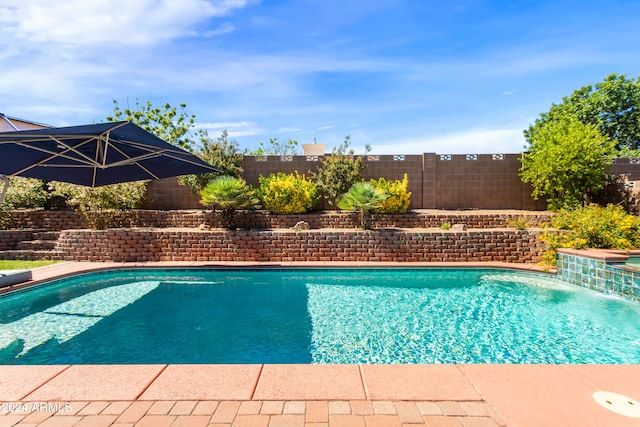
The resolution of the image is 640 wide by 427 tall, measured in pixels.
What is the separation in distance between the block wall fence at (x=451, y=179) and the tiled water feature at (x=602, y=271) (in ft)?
19.6

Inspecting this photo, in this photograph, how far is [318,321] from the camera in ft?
19.9

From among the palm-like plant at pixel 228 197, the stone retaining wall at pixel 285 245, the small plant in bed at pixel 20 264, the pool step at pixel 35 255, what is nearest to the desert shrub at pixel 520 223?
the stone retaining wall at pixel 285 245

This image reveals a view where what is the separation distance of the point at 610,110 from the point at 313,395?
95.1ft

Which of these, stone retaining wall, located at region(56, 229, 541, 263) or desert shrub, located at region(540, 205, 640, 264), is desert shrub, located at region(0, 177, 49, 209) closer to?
stone retaining wall, located at region(56, 229, 541, 263)

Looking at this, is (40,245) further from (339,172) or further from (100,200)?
(339,172)

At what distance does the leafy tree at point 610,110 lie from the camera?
22.0 meters

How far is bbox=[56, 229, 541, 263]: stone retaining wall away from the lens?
10742mm

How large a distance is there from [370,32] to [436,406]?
9.97 m

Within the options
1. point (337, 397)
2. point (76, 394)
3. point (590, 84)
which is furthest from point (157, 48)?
point (590, 84)

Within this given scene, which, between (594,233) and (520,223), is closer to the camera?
(594,233)

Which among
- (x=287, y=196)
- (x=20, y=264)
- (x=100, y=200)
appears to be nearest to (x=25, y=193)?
(x=100, y=200)

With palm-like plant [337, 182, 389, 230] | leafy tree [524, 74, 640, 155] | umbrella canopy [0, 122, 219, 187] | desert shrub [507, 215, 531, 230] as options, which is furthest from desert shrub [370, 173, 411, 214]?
leafy tree [524, 74, 640, 155]

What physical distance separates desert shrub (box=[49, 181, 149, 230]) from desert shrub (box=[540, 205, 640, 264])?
14865 millimetres

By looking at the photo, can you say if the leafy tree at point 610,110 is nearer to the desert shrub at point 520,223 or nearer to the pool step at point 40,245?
the desert shrub at point 520,223
